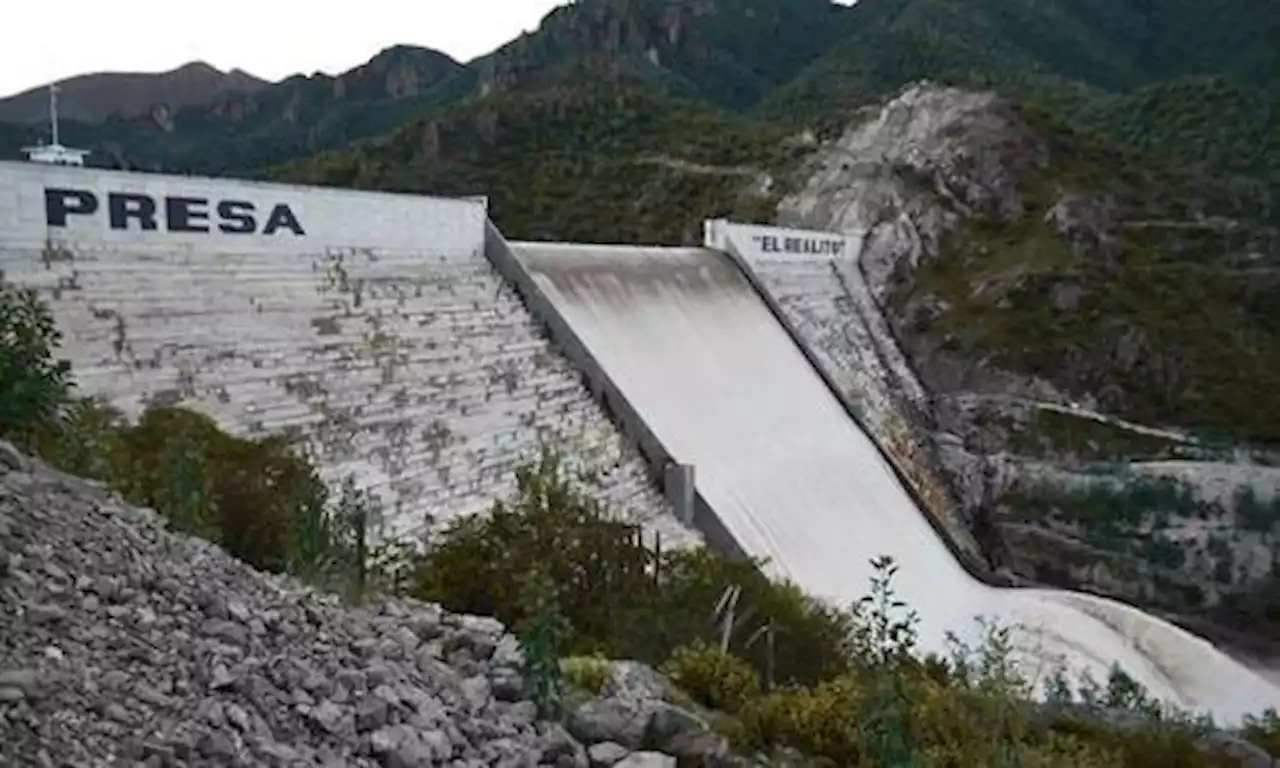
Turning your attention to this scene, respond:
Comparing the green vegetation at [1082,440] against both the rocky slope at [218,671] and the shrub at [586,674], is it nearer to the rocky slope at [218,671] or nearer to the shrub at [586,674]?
the shrub at [586,674]

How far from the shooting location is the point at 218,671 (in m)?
4.54

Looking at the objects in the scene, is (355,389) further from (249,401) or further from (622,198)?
(622,198)

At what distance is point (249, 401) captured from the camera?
11.0m

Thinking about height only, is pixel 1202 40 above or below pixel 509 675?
above

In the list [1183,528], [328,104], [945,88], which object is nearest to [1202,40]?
[945,88]

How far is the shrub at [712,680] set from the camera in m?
7.29

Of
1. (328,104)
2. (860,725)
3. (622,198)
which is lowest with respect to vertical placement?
(860,725)

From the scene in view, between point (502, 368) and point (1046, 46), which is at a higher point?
point (1046, 46)

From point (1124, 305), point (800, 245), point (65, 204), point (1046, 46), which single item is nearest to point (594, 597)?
point (65, 204)

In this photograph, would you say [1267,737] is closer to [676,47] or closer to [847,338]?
[847,338]

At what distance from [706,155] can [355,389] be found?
101 ft

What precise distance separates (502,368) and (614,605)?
6.03 m

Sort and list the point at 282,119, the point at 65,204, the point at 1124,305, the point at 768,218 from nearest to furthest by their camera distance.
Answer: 1. the point at 65,204
2. the point at 1124,305
3. the point at 768,218
4. the point at 282,119

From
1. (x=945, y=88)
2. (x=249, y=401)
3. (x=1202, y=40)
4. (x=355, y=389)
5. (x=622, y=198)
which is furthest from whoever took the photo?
(x=1202, y=40)
